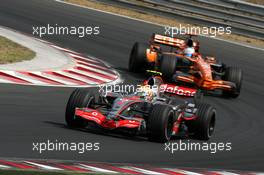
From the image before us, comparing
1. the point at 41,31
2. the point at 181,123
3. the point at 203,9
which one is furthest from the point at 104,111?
the point at 203,9

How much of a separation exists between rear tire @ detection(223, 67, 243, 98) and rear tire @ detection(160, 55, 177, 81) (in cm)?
139

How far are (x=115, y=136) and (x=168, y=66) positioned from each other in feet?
21.2

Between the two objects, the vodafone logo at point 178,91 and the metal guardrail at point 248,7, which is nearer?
the vodafone logo at point 178,91

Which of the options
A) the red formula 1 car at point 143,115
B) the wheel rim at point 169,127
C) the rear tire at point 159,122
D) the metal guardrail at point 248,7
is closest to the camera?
the rear tire at point 159,122

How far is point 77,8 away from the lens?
30.7 metres

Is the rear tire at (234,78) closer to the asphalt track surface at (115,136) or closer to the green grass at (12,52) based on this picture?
the asphalt track surface at (115,136)

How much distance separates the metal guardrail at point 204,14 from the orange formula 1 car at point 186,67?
674 centimetres

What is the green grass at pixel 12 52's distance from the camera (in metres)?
20.3

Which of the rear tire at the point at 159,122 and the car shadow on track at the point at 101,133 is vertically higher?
the rear tire at the point at 159,122

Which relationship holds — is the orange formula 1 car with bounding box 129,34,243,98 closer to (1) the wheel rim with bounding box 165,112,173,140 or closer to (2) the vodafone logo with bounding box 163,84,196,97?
(2) the vodafone logo with bounding box 163,84,196,97

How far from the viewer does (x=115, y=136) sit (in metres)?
14.7

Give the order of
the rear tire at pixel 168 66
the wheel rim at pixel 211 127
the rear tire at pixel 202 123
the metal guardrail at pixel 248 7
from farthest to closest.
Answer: the metal guardrail at pixel 248 7, the rear tire at pixel 168 66, the wheel rim at pixel 211 127, the rear tire at pixel 202 123

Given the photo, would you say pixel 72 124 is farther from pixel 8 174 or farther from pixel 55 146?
pixel 8 174

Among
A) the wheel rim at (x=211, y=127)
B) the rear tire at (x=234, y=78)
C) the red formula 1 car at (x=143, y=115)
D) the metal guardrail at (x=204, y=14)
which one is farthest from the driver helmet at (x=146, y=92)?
the metal guardrail at (x=204, y=14)
